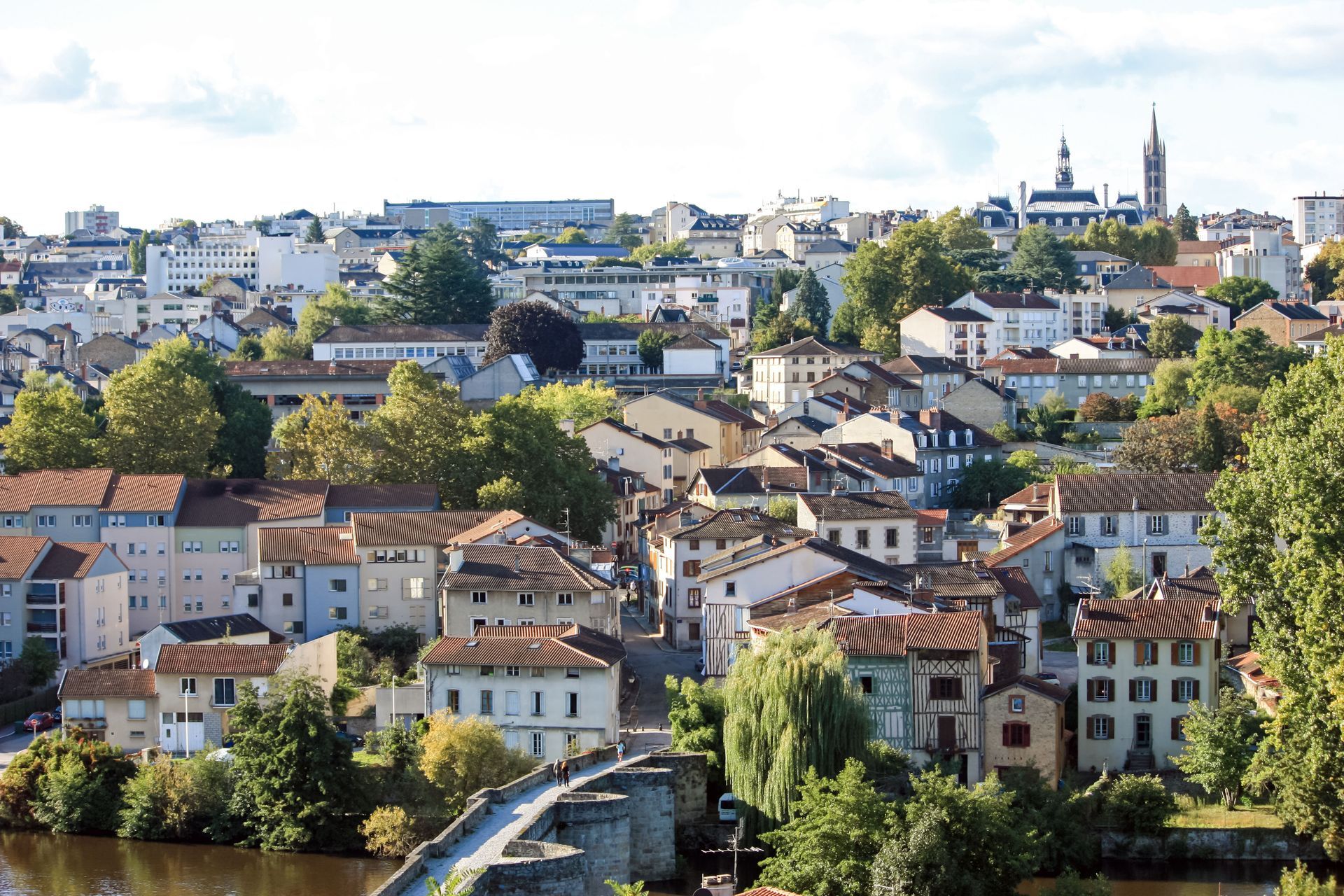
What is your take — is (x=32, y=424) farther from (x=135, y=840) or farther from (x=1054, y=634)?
(x=1054, y=634)

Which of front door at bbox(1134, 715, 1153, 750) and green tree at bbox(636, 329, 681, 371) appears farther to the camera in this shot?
green tree at bbox(636, 329, 681, 371)

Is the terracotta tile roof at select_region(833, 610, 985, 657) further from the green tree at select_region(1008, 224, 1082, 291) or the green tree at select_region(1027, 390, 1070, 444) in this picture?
the green tree at select_region(1008, 224, 1082, 291)

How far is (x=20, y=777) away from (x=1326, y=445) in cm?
2513

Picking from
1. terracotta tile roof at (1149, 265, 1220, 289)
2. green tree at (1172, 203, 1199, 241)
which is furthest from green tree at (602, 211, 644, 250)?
terracotta tile roof at (1149, 265, 1220, 289)

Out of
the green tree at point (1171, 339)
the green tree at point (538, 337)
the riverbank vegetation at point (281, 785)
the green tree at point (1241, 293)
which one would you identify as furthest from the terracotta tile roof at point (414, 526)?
the green tree at point (1241, 293)

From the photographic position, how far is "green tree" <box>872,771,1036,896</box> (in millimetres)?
30297

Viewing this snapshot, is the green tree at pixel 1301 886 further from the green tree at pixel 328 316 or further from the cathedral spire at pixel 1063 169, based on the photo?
the cathedral spire at pixel 1063 169

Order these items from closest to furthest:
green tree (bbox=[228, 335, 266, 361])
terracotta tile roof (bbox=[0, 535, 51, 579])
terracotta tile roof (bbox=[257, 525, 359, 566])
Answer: terracotta tile roof (bbox=[0, 535, 51, 579]) < terracotta tile roof (bbox=[257, 525, 359, 566]) < green tree (bbox=[228, 335, 266, 361])

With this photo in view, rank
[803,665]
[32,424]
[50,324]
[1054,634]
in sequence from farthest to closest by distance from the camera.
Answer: [50,324] → [32,424] → [1054,634] → [803,665]

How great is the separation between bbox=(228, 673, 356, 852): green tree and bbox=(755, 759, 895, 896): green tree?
8441 millimetres

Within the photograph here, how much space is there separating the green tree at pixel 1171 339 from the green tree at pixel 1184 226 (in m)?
57.0

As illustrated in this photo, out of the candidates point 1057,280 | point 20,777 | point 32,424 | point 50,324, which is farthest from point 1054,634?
point 50,324

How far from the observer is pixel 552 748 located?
3788 centimetres

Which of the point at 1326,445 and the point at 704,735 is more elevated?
the point at 1326,445
